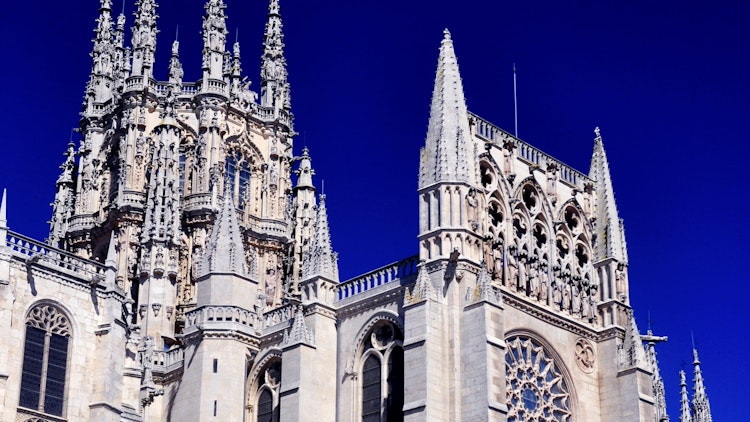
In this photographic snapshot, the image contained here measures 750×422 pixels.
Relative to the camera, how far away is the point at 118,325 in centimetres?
4616

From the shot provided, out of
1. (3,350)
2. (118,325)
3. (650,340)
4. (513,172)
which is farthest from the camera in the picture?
(650,340)

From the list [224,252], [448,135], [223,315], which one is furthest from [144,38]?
[448,135]

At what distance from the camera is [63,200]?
67438mm

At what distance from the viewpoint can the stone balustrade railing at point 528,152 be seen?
4903 cm

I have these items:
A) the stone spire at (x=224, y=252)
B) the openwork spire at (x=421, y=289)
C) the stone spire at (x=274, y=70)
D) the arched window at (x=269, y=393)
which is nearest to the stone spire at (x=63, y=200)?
the stone spire at (x=274, y=70)

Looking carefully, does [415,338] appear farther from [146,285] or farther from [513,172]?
[146,285]

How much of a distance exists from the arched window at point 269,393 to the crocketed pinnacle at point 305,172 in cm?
1986

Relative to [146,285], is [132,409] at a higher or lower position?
lower

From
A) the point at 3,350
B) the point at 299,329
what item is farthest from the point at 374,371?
the point at 3,350

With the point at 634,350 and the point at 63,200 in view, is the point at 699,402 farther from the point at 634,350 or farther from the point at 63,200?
the point at 63,200

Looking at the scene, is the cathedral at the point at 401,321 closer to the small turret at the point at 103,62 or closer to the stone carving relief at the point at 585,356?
the stone carving relief at the point at 585,356

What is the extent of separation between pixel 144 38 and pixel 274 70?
25.1ft

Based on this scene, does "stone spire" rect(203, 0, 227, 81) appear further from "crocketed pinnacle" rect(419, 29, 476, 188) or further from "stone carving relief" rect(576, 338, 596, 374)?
"stone carving relief" rect(576, 338, 596, 374)

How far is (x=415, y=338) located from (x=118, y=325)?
10997mm
